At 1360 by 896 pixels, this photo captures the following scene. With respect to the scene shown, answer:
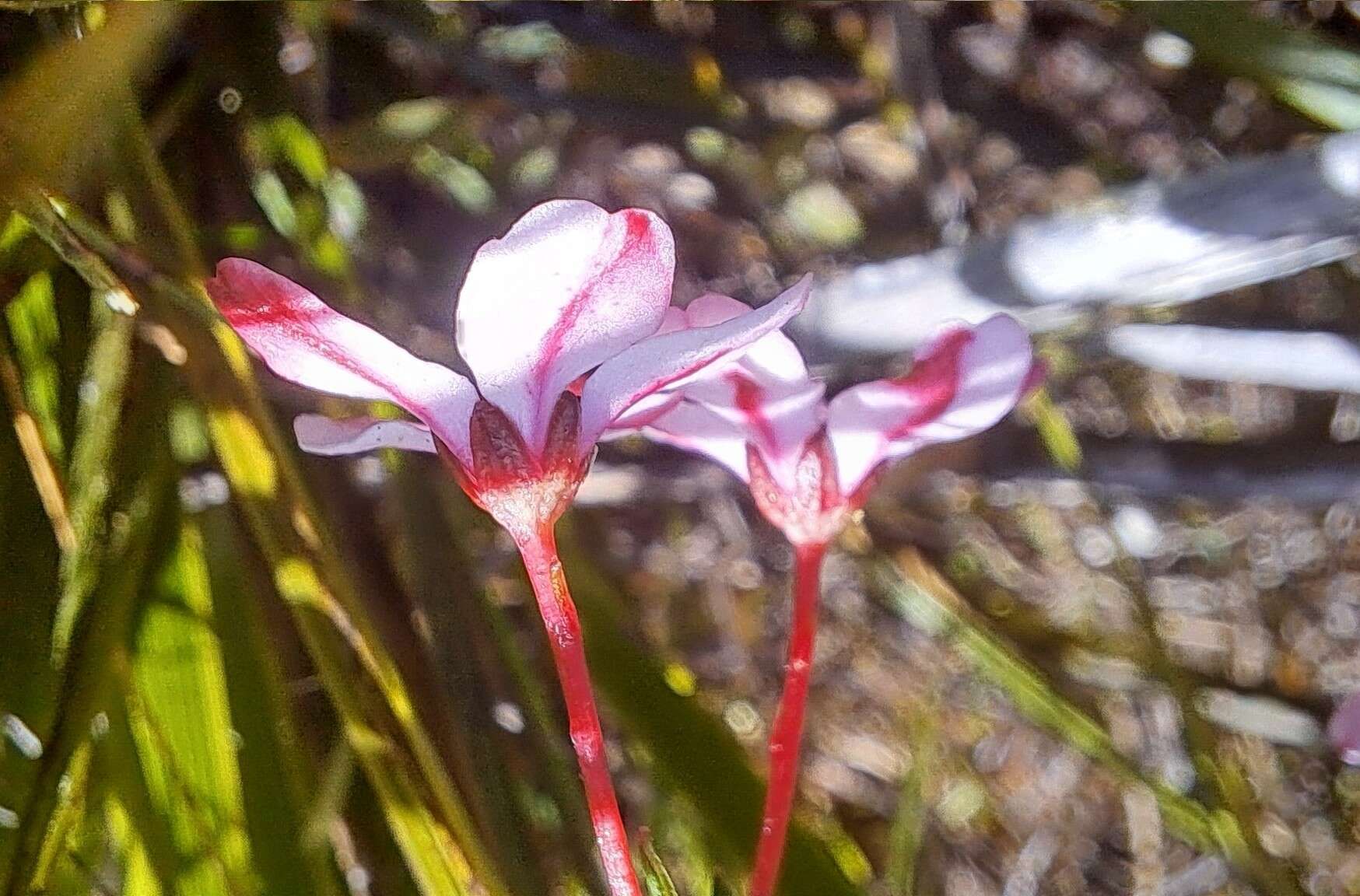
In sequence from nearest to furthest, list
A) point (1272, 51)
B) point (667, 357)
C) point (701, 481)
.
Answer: point (667, 357), point (1272, 51), point (701, 481)

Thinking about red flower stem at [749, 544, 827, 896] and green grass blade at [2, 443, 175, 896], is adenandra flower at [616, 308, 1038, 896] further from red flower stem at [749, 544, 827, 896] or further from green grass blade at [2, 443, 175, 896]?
green grass blade at [2, 443, 175, 896]

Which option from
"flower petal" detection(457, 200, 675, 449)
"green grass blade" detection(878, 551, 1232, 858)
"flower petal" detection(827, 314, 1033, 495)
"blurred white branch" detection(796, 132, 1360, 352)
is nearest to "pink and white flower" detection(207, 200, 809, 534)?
"flower petal" detection(457, 200, 675, 449)

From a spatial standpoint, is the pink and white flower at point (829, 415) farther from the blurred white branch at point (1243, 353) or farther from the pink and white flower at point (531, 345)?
the blurred white branch at point (1243, 353)

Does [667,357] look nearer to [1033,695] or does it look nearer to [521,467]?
[521,467]

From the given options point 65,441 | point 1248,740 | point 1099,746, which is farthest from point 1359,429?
point 65,441

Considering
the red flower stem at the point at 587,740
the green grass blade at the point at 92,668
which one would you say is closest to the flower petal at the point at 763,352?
the red flower stem at the point at 587,740

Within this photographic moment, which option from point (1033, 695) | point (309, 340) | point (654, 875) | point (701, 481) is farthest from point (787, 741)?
point (701, 481)

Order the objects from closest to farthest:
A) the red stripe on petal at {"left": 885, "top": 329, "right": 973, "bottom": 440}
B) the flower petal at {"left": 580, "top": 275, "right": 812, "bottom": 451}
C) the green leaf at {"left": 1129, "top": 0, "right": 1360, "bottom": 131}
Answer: the flower petal at {"left": 580, "top": 275, "right": 812, "bottom": 451} < the red stripe on petal at {"left": 885, "top": 329, "right": 973, "bottom": 440} < the green leaf at {"left": 1129, "top": 0, "right": 1360, "bottom": 131}

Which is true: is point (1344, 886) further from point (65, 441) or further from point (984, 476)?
point (65, 441)
